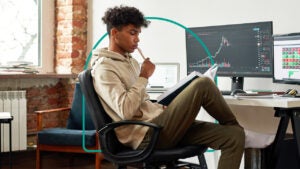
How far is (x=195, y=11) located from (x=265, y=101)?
1.62 meters

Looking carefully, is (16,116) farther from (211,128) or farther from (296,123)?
(296,123)

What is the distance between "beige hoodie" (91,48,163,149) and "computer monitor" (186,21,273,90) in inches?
38.4

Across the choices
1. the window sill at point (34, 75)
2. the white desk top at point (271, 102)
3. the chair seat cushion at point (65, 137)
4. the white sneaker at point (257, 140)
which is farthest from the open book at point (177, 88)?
the window sill at point (34, 75)

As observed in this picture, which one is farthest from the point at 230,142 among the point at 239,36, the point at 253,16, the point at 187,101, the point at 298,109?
the point at 253,16

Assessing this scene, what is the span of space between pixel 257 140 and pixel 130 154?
82 centimetres

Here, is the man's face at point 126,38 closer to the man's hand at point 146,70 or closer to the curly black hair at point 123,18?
the curly black hair at point 123,18

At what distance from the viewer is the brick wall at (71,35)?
5.14 meters

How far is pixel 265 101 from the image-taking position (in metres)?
2.85

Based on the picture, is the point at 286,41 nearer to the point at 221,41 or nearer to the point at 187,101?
the point at 221,41

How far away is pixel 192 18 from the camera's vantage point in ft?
14.1

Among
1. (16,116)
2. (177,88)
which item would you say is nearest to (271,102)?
(177,88)

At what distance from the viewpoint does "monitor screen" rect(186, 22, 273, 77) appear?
3.40m

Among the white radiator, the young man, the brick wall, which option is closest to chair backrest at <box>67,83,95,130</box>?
the white radiator

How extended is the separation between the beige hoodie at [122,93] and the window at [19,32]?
2.40 metres
